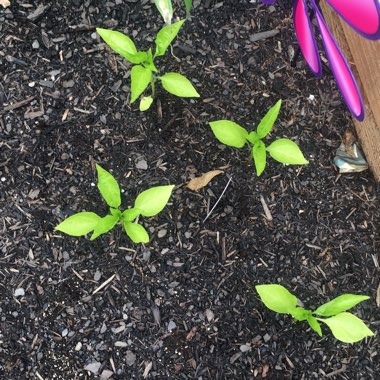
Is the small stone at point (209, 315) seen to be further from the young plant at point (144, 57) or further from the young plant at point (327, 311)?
the young plant at point (144, 57)

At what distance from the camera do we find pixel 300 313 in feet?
4.02

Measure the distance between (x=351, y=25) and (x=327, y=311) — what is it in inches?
25.9

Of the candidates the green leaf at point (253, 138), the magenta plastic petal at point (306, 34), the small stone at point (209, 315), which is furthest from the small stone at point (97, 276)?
the magenta plastic petal at point (306, 34)

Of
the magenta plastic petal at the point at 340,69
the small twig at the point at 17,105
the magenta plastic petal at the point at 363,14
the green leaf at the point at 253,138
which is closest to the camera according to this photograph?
the magenta plastic petal at the point at 363,14

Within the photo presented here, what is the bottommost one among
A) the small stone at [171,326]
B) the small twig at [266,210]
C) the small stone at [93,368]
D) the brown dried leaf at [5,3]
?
the small stone at [171,326]

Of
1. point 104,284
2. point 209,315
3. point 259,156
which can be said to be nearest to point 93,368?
point 104,284

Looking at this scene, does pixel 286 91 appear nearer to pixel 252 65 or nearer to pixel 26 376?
pixel 252 65

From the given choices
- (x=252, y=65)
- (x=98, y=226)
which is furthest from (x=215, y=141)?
(x=98, y=226)

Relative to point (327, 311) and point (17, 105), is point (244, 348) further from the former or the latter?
point (17, 105)

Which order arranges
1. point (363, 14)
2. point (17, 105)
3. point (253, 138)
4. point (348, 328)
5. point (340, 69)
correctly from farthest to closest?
point (17, 105), point (253, 138), point (348, 328), point (340, 69), point (363, 14)

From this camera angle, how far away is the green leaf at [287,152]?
4.09 ft

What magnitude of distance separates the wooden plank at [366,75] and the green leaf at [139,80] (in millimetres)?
541

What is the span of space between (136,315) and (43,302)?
234mm

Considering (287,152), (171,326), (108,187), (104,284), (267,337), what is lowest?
(267,337)
